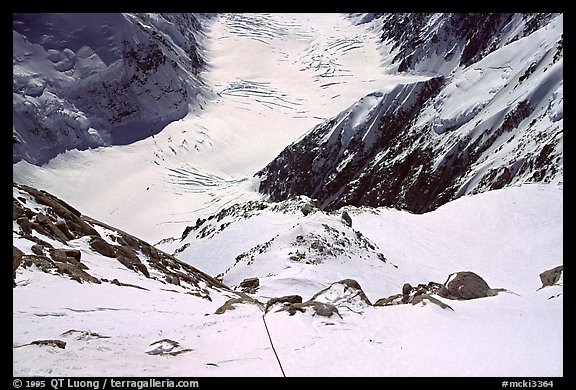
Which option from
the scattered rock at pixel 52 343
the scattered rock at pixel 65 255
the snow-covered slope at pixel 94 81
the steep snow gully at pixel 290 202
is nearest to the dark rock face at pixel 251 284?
the steep snow gully at pixel 290 202

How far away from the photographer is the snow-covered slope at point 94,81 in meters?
131

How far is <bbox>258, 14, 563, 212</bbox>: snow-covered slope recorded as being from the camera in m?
48.5

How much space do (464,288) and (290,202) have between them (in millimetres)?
26905

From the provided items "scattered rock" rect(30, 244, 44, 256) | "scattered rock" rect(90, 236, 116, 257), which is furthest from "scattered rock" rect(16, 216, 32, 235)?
"scattered rock" rect(90, 236, 116, 257)

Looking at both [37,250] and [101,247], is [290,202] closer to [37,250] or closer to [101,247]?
[101,247]

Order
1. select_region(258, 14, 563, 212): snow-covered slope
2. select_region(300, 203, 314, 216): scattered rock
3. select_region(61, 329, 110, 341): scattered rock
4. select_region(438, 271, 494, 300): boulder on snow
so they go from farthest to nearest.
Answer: select_region(258, 14, 563, 212): snow-covered slope
select_region(300, 203, 314, 216): scattered rock
select_region(438, 271, 494, 300): boulder on snow
select_region(61, 329, 110, 341): scattered rock

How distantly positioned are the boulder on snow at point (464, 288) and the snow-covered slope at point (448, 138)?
2553cm

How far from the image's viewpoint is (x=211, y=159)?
124188 mm

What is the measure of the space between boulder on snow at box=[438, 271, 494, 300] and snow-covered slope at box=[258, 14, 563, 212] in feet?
83.8

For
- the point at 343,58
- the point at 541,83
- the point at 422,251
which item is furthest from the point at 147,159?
the point at 422,251

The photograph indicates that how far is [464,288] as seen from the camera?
51.1ft

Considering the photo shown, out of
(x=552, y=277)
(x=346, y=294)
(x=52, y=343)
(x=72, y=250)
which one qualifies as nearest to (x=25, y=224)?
(x=72, y=250)

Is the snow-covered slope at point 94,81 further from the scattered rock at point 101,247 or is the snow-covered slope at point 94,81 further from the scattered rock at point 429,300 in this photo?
the scattered rock at point 429,300

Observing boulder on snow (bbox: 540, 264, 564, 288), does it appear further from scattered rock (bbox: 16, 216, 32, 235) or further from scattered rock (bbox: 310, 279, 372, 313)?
scattered rock (bbox: 16, 216, 32, 235)
